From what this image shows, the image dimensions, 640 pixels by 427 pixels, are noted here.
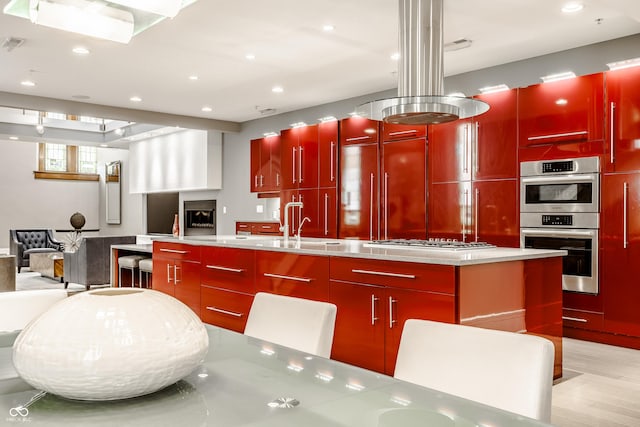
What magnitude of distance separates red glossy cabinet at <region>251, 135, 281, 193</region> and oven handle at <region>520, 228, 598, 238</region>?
3702 millimetres

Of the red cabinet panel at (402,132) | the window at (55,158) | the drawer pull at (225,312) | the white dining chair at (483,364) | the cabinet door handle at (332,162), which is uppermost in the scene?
the window at (55,158)

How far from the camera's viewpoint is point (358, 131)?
6.38m

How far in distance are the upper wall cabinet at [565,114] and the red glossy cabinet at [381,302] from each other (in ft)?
8.44

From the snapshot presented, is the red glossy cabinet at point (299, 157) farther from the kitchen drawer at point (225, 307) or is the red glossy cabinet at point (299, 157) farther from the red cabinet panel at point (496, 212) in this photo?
the kitchen drawer at point (225, 307)

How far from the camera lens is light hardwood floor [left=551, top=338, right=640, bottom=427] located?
8.90 ft

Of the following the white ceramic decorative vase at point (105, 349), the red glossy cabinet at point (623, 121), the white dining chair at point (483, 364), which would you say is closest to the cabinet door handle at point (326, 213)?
the red glossy cabinet at point (623, 121)

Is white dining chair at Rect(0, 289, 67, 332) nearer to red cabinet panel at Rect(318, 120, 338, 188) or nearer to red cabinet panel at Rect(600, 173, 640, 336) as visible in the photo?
red cabinet panel at Rect(600, 173, 640, 336)

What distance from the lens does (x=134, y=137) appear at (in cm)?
1009

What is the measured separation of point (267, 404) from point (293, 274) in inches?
100

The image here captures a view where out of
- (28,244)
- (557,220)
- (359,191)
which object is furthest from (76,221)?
(557,220)

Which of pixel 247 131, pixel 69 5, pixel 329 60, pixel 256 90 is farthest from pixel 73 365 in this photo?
pixel 247 131

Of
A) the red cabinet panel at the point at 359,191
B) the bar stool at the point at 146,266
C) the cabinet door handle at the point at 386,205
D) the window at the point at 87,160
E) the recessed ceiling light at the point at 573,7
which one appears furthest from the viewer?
the window at the point at 87,160

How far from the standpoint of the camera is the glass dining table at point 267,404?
89 centimetres

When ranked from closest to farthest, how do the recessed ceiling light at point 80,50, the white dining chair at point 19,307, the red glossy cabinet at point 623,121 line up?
the white dining chair at point 19,307, the red glossy cabinet at point 623,121, the recessed ceiling light at point 80,50
